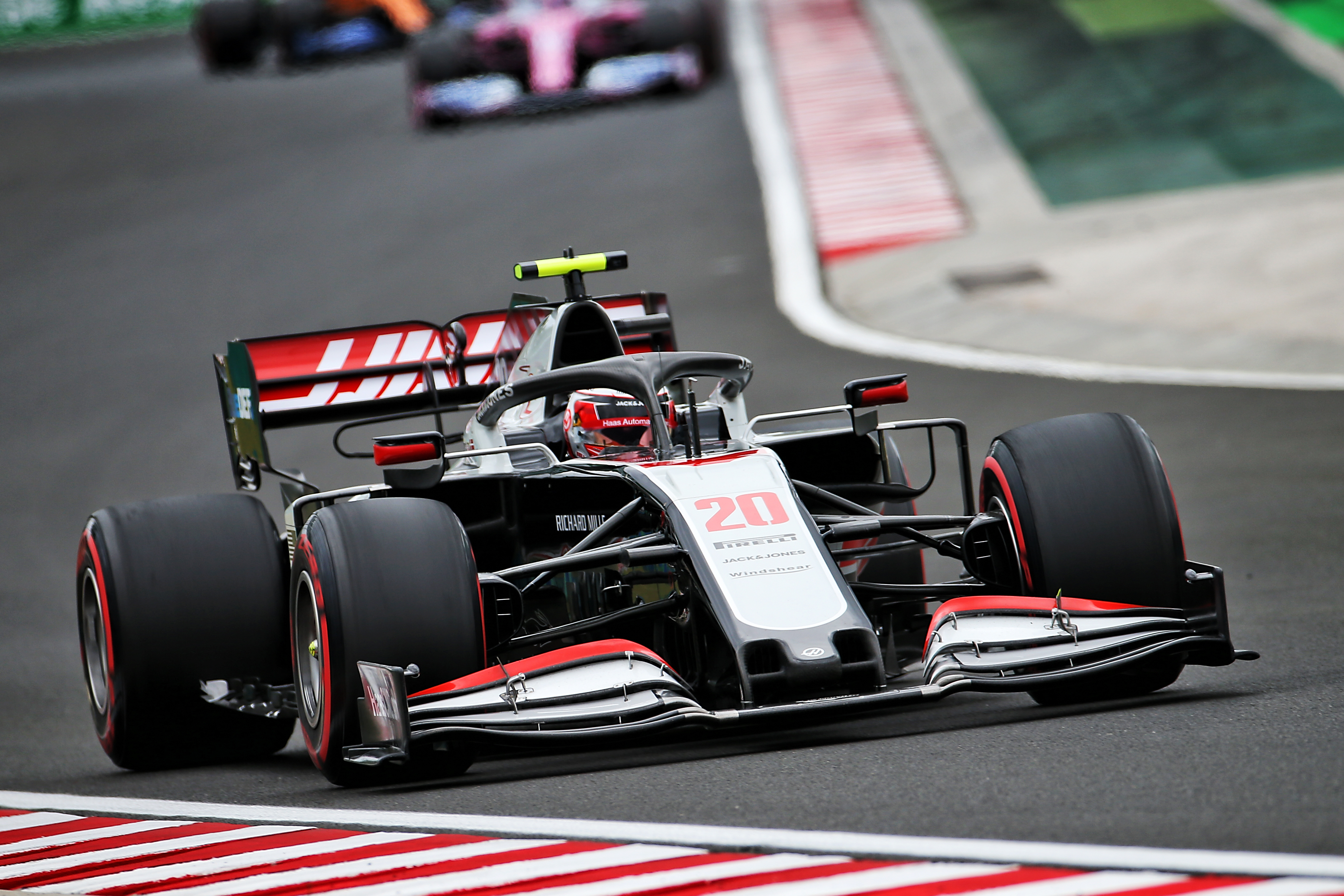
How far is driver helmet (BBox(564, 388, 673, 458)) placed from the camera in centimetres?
754

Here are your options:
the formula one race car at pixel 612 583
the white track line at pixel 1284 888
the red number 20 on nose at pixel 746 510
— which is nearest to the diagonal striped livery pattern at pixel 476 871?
the white track line at pixel 1284 888

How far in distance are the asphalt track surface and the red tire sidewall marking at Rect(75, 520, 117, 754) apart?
0.66 feet

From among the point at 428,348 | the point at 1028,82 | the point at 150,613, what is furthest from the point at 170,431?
the point at 1028,82

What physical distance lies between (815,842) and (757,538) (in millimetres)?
1684

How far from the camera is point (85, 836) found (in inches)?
239

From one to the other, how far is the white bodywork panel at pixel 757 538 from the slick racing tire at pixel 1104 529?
848 mm

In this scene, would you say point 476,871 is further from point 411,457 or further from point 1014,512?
point 1014,512

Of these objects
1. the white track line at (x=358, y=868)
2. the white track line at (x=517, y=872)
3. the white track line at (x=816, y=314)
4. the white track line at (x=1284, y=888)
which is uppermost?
the white track line at (x=1284, y=888)

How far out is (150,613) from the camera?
7.51 meters

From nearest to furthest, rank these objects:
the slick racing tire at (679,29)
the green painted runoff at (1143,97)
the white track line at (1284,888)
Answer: the white track line at (1284,888)
the green painted runoff at (1143,97)
the slick racing tire at (679,29)

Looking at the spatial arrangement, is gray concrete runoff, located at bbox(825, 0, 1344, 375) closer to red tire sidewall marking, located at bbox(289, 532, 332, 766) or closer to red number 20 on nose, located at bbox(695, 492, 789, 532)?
red number 20 on nose, located at bbox(695, 492, 789, 532)

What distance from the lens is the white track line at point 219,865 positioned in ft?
17.2

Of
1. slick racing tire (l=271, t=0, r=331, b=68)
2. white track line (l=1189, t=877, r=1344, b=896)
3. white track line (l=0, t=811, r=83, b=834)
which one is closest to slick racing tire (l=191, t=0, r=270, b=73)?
slick racing tire (l=271, t=0, r=331, b=68)

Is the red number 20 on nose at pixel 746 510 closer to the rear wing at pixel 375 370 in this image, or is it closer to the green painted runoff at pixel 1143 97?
the rear wing at pixel 375 370
